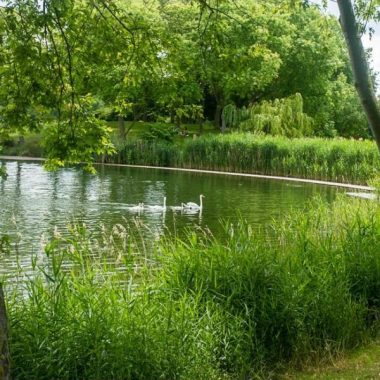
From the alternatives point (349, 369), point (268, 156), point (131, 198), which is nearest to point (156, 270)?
point (349, 369)

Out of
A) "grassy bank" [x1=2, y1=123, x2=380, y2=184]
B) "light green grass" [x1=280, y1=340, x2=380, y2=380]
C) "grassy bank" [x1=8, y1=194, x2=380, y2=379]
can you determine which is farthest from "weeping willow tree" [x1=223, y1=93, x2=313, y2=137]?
"light green grass" [x1=280, y1=340, x2=380, y2=380]

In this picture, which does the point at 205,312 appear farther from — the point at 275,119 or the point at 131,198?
the point at 275,119

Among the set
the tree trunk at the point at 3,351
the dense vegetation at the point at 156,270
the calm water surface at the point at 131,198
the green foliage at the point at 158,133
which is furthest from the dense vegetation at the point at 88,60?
the green foliage at the point at 158,133

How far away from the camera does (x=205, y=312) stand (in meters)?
5.11

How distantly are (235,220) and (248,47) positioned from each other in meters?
11.0

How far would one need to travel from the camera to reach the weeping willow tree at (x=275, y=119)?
36.4 m

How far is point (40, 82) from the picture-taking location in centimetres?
473

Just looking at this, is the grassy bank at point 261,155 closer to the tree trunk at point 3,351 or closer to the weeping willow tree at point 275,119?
the weeping willow tree at point 275,119

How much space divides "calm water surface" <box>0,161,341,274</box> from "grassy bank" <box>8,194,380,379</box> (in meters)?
3.76

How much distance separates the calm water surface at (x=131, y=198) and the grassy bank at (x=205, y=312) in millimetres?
3761

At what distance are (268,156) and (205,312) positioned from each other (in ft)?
89.6

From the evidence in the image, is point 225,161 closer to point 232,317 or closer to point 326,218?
point 326,218

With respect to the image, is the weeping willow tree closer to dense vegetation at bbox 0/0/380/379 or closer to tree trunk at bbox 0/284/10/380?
dense vegetation at bbox 0/0/380/379

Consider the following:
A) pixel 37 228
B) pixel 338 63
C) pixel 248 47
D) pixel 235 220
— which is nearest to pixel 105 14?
pixel 248 47
